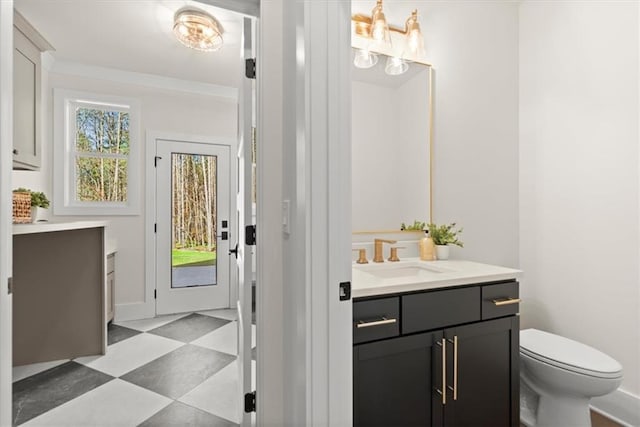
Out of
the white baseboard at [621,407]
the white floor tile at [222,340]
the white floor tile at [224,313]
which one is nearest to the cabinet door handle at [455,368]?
the white baseboard at [621,407]

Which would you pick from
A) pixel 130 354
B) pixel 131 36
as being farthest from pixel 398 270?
pixel 131 36

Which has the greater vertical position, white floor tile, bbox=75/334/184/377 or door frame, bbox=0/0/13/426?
door frame, bbox=0/0/13/426

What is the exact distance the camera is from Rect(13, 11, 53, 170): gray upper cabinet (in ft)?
7.43

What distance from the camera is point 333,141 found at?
99cm

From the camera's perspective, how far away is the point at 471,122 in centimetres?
A: 216

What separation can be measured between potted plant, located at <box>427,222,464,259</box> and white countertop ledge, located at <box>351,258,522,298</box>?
0.21 feet

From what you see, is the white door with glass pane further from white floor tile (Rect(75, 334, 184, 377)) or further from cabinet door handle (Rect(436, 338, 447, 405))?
cabinet door handle (Rect(436, 338, 447, 405))

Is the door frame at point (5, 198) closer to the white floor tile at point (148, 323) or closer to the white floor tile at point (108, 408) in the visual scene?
the white floor tile at point (108, 408)

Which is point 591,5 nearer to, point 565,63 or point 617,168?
point 565,63

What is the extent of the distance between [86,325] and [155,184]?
5.20ft

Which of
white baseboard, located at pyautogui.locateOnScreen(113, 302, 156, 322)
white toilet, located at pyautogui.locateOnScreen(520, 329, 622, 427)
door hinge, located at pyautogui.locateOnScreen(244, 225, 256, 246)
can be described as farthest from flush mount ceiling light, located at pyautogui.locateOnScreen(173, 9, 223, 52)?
white toilet, located at pyautogui.locateOnScreen(520, 329, 622, 427)

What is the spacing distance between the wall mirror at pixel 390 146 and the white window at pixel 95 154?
2.71 metres

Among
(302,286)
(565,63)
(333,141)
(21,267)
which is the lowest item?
(21,267)

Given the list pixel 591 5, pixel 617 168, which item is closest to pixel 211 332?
pixel 617 168
